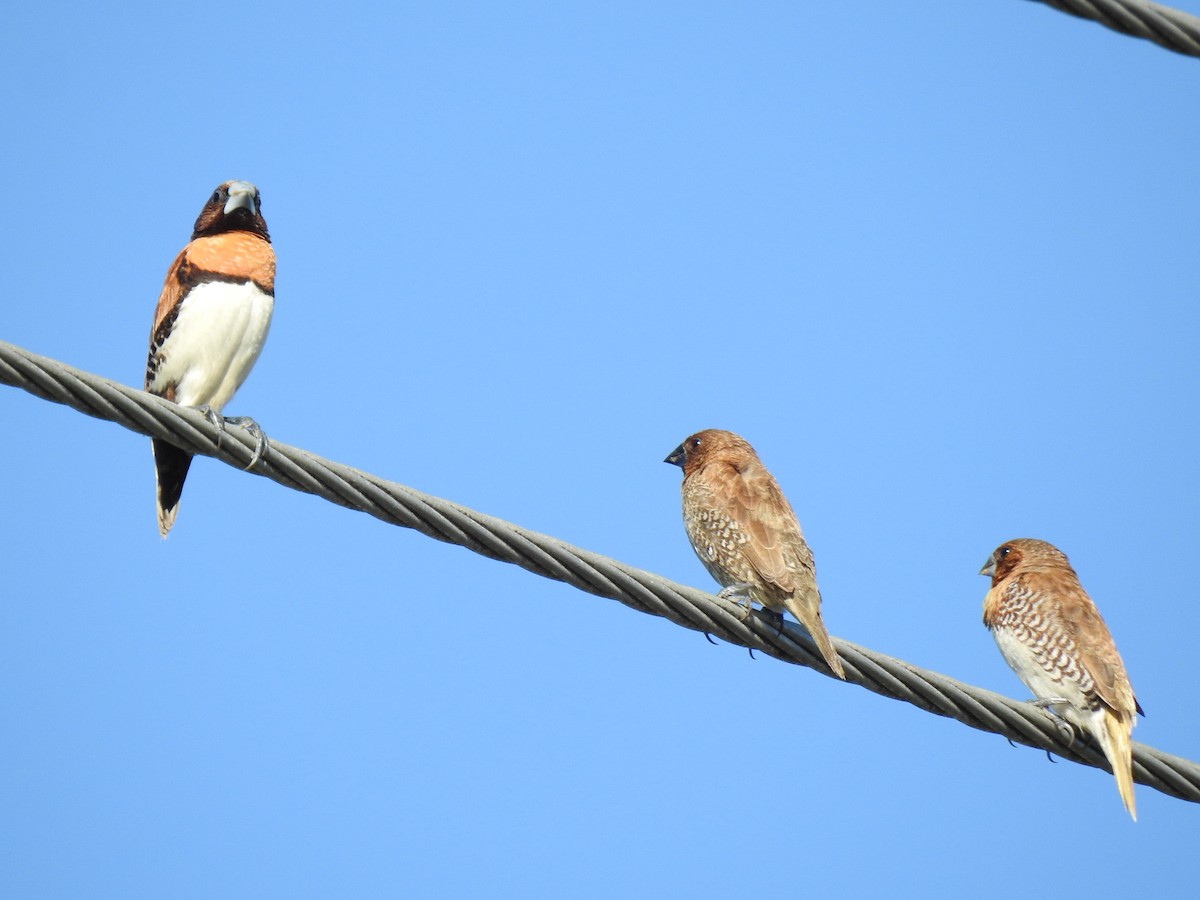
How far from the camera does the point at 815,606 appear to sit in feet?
18.8

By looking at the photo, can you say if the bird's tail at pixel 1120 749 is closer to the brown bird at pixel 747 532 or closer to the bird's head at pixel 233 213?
the brown bird at pixel 747 532

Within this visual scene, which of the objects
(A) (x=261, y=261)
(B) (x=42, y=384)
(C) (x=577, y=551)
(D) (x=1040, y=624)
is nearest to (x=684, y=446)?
(D) (x=1040, y=624)

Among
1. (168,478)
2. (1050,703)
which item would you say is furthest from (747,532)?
(168,478)

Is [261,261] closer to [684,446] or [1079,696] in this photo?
Result: [684,446]

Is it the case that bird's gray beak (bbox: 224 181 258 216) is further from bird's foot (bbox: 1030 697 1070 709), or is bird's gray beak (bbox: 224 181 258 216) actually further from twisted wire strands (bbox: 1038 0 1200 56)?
twisted wire strands (bbox: 1038 0 1200 56)

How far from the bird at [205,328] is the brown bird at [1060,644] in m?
3.60

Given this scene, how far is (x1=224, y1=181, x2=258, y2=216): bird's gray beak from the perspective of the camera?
21.2 feet

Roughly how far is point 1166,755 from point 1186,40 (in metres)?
2.49

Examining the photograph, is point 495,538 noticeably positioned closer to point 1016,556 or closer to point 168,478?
point 168,478

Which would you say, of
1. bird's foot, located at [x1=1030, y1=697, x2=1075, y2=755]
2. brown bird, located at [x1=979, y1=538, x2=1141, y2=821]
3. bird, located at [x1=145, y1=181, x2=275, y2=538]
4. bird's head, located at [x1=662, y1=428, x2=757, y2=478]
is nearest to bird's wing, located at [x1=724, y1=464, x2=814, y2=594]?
bird's head, located at [x1=662, y1=428, x2=757, y2=478]

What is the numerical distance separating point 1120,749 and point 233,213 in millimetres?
4184

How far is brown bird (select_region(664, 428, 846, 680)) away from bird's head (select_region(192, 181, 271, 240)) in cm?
227

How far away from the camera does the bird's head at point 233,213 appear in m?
6.46

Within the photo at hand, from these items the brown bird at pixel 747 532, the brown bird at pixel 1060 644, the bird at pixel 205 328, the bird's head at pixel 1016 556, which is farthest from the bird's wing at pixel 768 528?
the bird at pixel 205 328
